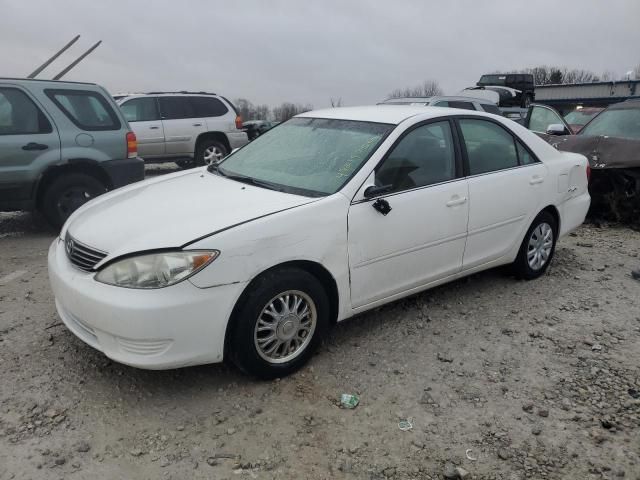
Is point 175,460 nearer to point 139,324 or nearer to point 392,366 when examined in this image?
point 139,324

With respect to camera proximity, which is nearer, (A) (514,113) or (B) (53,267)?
(B) (53,267)

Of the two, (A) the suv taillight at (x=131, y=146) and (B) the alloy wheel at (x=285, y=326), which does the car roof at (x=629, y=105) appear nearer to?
(B) the alloy wheel at (x=285, y=326)

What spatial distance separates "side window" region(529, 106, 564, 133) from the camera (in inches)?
418

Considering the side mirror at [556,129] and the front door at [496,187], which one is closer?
the front door at [496,187]

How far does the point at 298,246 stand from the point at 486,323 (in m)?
1.81

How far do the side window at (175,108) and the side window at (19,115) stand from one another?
514 centimetres

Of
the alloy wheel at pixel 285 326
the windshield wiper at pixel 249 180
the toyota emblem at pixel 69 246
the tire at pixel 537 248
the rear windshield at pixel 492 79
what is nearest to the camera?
the alloy wheel at pixel 285 326

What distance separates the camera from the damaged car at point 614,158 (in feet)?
22.0

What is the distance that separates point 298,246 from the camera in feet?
10.2

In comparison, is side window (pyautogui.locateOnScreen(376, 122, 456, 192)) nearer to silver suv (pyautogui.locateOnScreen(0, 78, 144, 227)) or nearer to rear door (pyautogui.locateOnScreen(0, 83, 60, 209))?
silver suv (pyautogui.locateOnScreen(0, 78, 144, 227))

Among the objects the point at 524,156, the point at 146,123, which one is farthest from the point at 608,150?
the point at 146,123

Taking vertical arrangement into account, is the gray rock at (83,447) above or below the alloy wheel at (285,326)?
below

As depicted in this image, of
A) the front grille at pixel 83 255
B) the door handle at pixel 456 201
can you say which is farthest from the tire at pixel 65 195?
the door handle at pixel 456 201

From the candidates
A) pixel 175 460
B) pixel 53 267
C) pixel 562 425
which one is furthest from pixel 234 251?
pixel 562 425
